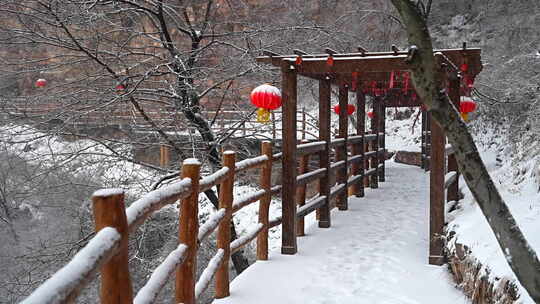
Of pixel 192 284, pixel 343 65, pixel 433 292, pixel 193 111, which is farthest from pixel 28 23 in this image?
pixel 433 292

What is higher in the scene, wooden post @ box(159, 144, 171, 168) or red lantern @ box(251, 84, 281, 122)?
red lantern @ box(251, 84, 281, 122)

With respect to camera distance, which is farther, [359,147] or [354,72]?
[359,147]

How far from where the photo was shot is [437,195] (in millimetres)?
5469

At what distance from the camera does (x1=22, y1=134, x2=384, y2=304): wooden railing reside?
4.75 feet

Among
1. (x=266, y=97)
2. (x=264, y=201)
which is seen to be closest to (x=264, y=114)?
(x=266, y=97)

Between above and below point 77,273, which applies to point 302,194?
below

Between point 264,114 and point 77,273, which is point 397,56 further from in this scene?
point 77,273

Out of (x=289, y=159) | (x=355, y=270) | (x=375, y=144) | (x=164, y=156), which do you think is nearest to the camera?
(x=355, y=270)

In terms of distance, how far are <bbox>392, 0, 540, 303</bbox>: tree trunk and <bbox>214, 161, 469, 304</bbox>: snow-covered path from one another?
2.39 m

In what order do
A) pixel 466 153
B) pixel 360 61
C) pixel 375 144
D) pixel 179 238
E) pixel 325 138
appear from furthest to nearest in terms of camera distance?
1. pixel 375 144
2. pixel 325 138
3. pixel 360 61
4. pixel 179 238
5. pixel 466 153

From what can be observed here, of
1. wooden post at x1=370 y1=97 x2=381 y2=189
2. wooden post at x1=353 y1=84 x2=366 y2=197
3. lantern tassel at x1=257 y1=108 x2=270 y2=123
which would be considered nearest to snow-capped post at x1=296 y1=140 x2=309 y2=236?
lantern tassel at x1=257 y1=108 x2=270 y2=123

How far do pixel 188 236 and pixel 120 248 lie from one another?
122 cm

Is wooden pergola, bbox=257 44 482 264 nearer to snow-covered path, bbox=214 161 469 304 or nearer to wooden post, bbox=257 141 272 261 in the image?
snow-covered path, bbox=214 161 469 304

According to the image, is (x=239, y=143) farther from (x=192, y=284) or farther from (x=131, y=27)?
(x=192, y=284)
